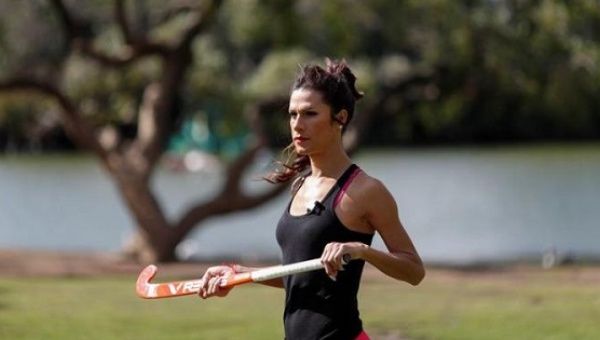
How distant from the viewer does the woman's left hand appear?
414 cm

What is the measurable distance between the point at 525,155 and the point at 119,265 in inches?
1497

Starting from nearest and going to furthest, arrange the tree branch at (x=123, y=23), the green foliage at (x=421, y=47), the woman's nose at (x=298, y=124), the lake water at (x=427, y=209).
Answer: the woman's nose at (x=298, y=124) → the green foliage at (x=421, y=47) → the tree branch at (x=123, y=23) → the lake water at (x=427, y=209)

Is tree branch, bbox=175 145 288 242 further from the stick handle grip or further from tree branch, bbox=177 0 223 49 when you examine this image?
the stick handle grip

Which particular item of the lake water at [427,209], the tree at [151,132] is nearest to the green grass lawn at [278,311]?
the tree at [151,132]

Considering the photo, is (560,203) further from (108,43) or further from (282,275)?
(282,275)

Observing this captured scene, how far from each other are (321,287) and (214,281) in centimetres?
38

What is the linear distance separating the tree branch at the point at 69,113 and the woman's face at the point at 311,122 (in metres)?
16.1

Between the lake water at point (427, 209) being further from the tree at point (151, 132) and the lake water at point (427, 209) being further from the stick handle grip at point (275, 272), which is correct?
the stick handle grip at point (275, 272)

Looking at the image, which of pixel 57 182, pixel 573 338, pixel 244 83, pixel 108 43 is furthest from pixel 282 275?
pixel 57 182

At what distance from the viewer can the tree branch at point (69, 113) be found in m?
20.3

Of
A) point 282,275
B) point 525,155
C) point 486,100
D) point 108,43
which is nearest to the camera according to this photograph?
point 282,275

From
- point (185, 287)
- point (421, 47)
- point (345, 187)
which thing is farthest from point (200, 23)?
point (345, 187)

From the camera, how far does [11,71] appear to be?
2388cm

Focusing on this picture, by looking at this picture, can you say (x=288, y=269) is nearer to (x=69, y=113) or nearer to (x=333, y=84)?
(x=333, y=84)
